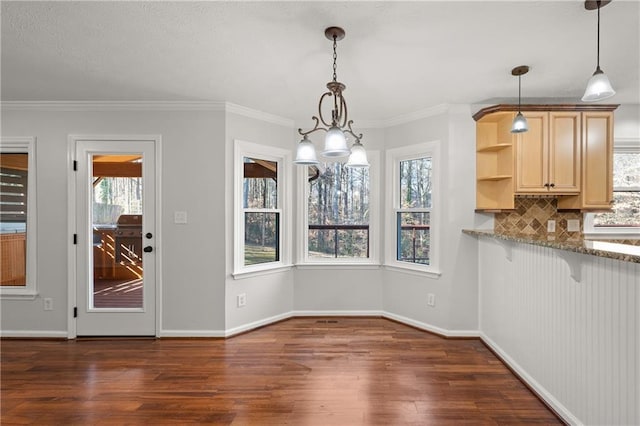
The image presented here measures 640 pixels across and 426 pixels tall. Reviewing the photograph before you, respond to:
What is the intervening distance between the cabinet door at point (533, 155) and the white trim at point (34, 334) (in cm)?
489

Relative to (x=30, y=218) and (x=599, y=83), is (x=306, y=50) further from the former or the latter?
(x=30, y=218)

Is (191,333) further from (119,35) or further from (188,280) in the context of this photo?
(119,35)

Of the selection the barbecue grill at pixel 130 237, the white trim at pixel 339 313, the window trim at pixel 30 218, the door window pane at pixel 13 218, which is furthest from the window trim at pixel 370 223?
the door window pane at pixel 13 218

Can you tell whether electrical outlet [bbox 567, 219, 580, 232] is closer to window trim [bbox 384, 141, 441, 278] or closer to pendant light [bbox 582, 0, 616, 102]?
window trim [bbox 384, 141, 441, 278]

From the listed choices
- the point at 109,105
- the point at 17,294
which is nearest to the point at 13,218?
the point at 17,294

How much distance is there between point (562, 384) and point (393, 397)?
1.08 m

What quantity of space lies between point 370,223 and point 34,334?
384 cm

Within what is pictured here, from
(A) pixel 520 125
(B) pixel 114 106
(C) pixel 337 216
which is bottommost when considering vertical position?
(C) pixel 337 216

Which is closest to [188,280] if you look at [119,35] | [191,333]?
[191,333]

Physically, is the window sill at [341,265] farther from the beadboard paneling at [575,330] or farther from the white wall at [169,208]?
the beadboard paneling at [575,330]

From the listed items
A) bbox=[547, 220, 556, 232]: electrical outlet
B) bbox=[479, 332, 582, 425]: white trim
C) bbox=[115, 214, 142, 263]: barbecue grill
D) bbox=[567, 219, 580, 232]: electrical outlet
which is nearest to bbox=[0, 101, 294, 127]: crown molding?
bbox=[115, 214, 142, 263]: barbecue grill

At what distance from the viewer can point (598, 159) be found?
3371mm

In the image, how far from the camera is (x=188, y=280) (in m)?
3.55

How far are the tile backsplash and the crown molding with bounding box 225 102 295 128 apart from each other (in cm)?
260
